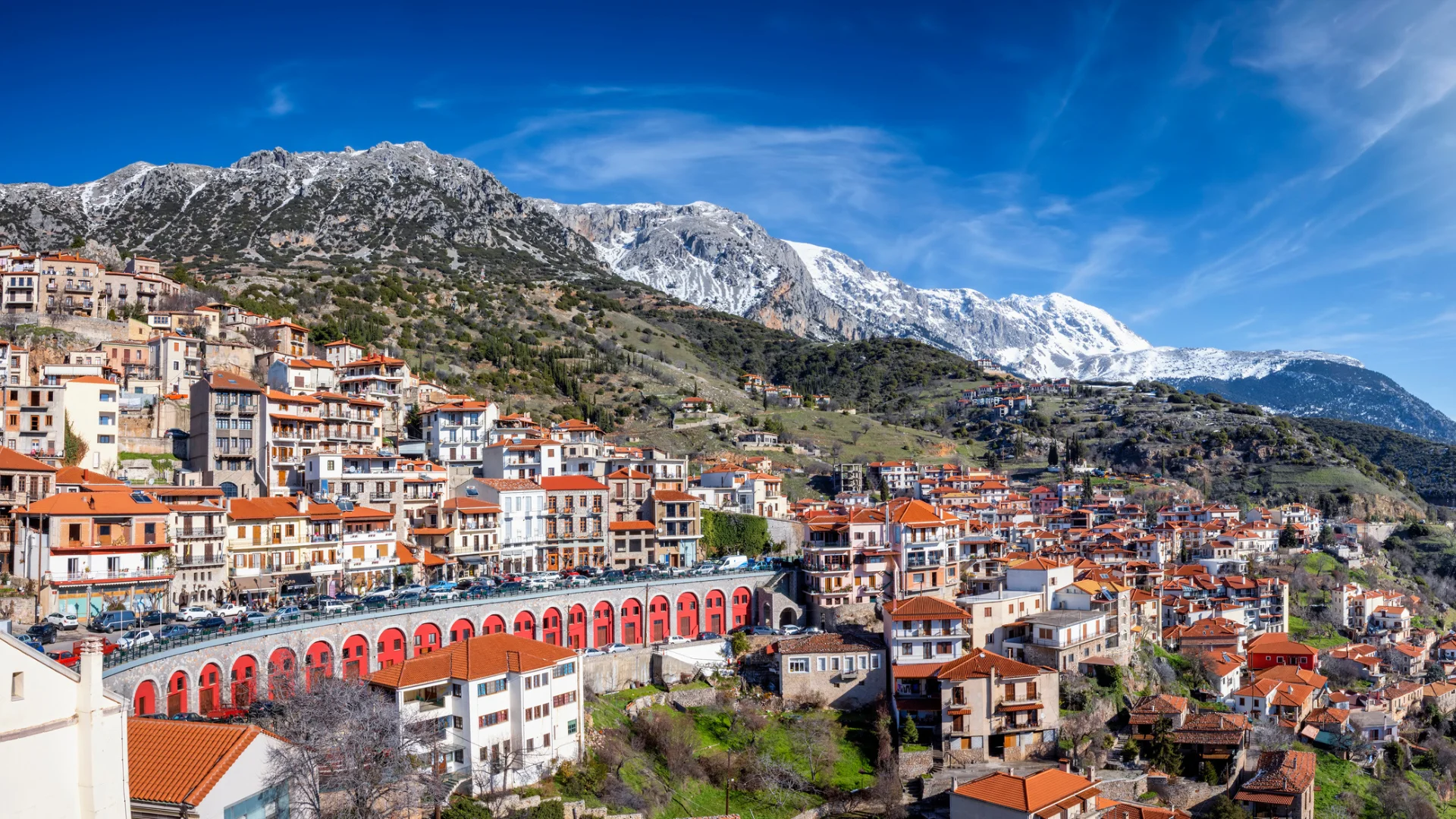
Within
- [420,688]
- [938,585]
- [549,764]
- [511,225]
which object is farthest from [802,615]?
[511,225]

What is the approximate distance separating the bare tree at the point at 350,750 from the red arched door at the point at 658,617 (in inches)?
773

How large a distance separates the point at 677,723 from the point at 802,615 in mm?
15099

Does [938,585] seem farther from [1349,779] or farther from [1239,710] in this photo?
[1349,779]

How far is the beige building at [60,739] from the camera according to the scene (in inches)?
583

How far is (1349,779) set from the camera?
54.1m

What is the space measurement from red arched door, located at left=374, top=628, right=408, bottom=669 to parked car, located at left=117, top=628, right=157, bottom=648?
836 cm

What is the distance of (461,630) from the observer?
46.3 m

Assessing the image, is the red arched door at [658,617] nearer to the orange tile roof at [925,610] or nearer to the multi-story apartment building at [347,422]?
the orange tile roof at [925,610]

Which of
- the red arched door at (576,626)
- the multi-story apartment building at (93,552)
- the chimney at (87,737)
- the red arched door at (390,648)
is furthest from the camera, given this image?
the red arched door at (576,626)

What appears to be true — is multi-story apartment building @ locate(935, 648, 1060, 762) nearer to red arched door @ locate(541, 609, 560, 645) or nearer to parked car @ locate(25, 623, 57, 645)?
red arched door @ locate(541, 609, 560, 645)

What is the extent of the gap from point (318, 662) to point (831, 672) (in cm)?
2249

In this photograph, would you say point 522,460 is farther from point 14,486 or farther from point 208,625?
point 208,625

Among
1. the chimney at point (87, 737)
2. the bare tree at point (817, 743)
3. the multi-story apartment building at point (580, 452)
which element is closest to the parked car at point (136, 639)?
the chimney at point (87, 737)

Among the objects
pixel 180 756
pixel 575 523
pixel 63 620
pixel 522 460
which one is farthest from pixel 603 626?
pixel 180 756
